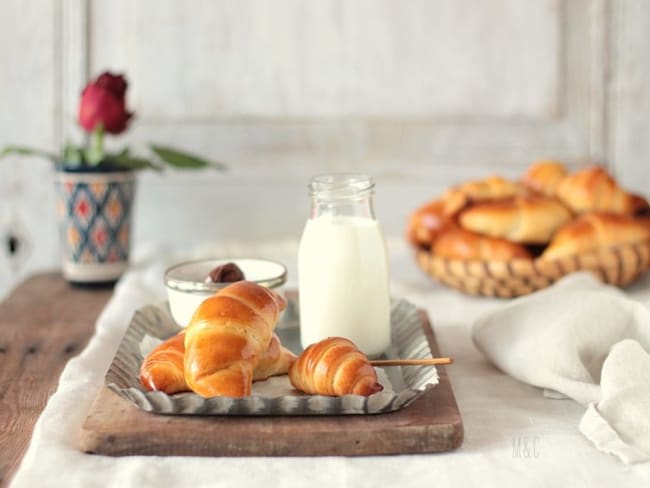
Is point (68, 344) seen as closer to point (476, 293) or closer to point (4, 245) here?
point (476, 293)

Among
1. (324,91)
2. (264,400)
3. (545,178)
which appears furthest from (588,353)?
(324,91)

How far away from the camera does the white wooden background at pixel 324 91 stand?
170cm

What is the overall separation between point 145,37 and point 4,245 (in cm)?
47

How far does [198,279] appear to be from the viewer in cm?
102

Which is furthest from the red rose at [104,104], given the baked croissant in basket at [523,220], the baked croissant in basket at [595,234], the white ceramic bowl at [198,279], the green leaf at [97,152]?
the baked croissant in basket at [595,234]

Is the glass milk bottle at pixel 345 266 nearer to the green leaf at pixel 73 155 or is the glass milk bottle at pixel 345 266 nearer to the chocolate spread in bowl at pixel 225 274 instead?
the chocolate spread in bowl at pixel 225 274

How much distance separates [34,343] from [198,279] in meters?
0.22

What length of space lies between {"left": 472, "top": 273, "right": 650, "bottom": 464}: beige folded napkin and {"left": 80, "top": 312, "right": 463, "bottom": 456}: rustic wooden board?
0.43 ft

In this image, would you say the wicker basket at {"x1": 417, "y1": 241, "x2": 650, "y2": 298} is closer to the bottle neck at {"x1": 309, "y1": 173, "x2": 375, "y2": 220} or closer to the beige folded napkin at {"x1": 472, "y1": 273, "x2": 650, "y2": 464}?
the beige folded napkin at {"x1": 472, "y1": 273, "x2": 650, "y2": 464}

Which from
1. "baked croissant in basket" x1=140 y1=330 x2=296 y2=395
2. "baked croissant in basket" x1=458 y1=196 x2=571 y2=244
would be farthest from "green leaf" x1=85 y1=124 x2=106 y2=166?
"baked croissant in basket" x1=140 y1=330 x2=296 y2=395

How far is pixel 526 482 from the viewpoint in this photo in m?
0.67

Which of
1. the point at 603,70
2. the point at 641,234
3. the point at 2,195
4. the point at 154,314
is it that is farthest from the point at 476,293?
the point at 2,195

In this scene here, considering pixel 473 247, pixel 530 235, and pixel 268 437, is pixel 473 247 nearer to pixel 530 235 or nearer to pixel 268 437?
pixel 530 235

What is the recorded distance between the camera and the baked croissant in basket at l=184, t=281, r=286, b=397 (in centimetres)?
74
